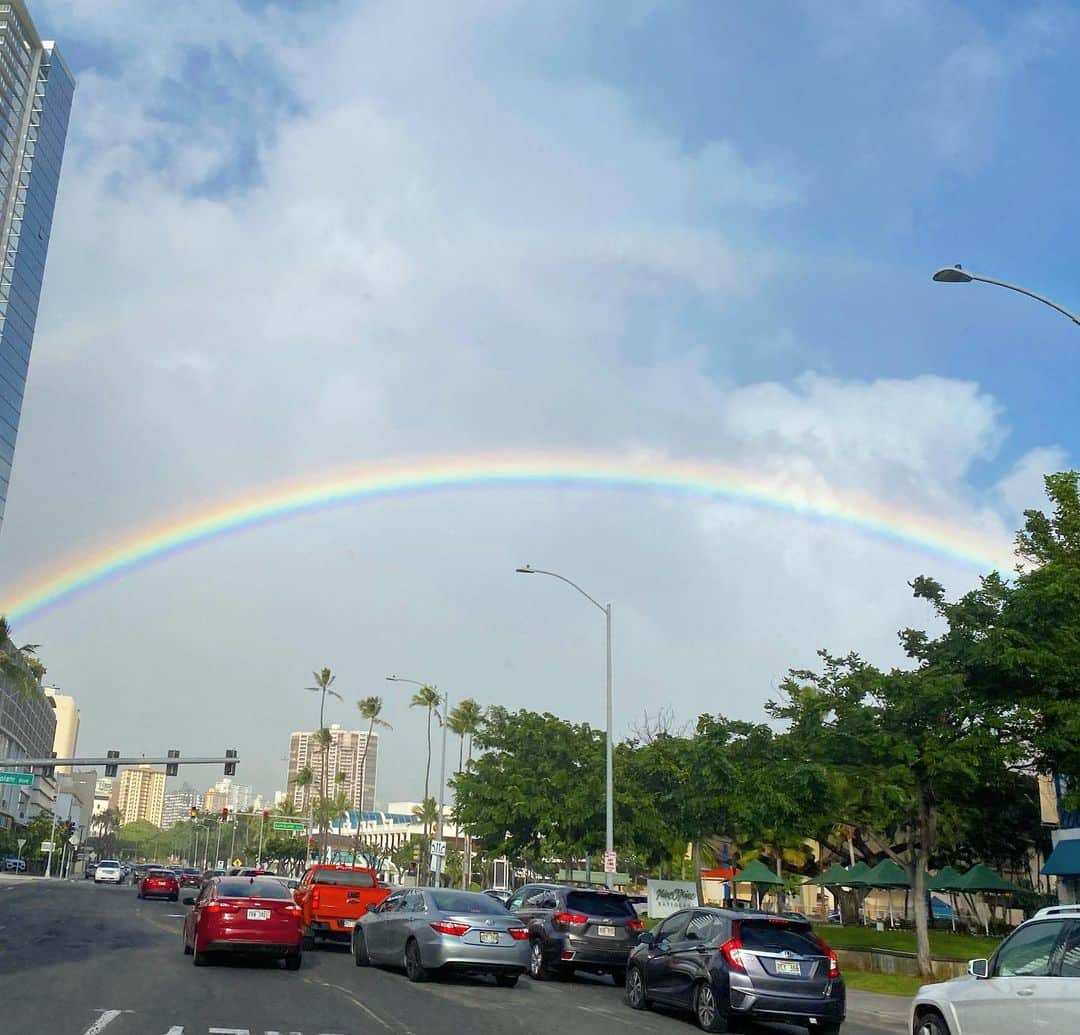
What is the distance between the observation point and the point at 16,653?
73.4m

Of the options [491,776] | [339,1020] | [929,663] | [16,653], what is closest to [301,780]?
[16,653]

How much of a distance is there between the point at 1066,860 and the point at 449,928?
74.9 ft

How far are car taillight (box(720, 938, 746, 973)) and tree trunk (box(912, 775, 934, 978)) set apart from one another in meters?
10.1

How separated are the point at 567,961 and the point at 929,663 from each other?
11.1 metres

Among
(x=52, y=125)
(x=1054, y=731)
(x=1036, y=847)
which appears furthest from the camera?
(x=52, y=125)

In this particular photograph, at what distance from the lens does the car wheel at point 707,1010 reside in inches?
559

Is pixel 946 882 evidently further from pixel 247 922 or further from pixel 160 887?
pixel 247 922

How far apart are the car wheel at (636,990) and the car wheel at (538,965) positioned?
11.3ft

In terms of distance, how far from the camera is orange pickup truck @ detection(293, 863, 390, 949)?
23.5 m

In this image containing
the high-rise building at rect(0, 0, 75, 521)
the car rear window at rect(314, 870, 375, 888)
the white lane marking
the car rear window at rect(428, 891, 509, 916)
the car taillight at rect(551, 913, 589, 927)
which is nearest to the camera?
the white lane marking

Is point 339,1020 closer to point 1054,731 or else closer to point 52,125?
point 1054,731

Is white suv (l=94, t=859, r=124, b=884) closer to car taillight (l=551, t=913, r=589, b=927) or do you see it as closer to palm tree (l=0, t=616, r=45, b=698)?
palm tree (l=0, t=616, r=45, b=698)

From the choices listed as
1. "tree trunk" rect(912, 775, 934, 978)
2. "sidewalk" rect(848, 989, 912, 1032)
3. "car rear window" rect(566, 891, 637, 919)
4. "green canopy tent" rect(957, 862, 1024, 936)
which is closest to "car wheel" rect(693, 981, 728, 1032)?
"sidewalk" rect(848, 989, 912, 1032)

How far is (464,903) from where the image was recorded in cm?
1777
